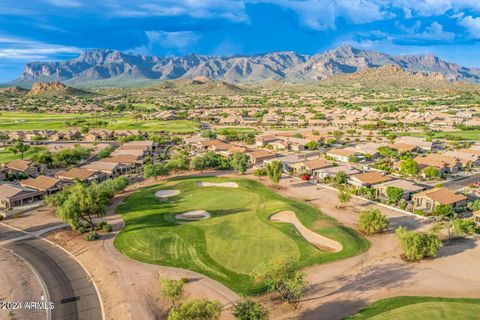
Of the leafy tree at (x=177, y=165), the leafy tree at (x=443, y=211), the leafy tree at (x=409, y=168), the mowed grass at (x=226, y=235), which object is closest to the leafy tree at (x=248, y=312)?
the mowed grass at (x=226, y=235)

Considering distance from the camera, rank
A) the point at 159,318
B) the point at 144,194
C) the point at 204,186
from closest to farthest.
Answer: the point at 159,318 < the point at 144,194 < the point at 204,186

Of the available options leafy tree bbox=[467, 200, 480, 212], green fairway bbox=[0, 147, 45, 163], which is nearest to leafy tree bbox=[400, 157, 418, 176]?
leafy tree bbox=[467, 200, 480, 212]

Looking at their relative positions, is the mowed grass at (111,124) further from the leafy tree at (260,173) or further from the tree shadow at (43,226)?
the tree shadow at (43,226)

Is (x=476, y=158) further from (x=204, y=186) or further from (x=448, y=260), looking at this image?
(x=204, y=186)

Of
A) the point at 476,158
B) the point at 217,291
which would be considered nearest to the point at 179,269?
the point at 217,291

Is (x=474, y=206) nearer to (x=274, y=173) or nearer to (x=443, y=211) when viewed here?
(x=443, y=211)

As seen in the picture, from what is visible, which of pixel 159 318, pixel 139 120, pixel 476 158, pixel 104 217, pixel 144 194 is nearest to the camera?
pixel 159 318

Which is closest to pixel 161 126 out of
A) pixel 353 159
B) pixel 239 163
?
pixel 239 163
